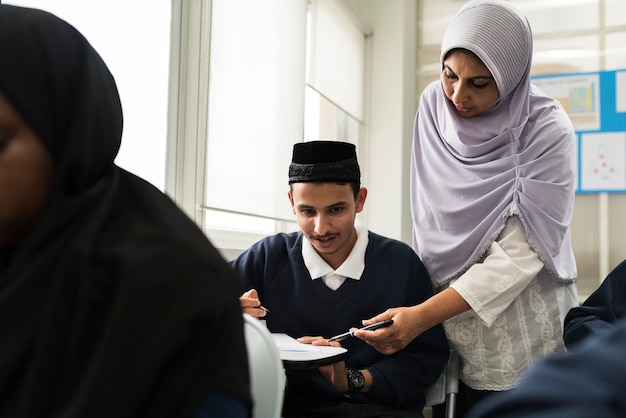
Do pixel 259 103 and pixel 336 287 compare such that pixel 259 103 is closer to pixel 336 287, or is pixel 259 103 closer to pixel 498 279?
pixel 336 287

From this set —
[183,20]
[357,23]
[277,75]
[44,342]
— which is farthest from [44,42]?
[357,23]

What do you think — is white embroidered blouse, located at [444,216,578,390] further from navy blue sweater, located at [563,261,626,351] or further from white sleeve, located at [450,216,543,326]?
navy blue sweater, located at [563,261,626,351]

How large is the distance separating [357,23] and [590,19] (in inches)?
49.2

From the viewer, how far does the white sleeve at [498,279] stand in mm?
1807

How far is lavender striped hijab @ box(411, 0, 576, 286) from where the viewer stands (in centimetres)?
187

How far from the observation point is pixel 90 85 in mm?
914

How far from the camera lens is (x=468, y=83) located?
1.89m

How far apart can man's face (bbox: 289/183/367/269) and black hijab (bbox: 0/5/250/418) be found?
987mm

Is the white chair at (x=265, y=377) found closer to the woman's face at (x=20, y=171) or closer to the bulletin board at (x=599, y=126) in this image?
the woman's face at (x=20, y=171)

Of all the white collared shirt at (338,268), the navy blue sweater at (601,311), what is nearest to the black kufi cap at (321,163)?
the white collared shirt at (338,268)

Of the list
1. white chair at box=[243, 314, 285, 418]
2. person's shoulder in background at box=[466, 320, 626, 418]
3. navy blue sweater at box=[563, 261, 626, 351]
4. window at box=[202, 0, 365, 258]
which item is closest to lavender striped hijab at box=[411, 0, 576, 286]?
→ navy blue sweater at box=[563, 261, 626, 351]

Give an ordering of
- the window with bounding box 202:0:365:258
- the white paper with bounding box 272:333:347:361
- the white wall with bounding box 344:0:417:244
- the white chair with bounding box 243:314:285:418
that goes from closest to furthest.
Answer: the white chair with bounding box 243:314:285:418 < the white paper with bounding box 272:333:347:361 < the window with bounding box 202:0:365:258 < the white wall with bounding box 344:0:417:244

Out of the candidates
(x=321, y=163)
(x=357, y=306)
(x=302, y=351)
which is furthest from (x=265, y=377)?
(x=321, y=163)

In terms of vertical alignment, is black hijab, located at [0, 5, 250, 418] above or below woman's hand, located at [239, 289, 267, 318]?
above
